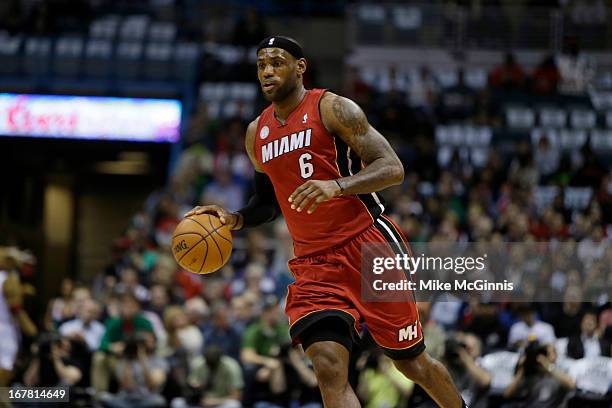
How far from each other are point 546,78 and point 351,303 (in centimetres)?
1314

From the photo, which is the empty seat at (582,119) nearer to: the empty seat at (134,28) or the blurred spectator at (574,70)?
the blurred spectator at (574,70)

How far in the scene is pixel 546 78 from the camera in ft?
61.1

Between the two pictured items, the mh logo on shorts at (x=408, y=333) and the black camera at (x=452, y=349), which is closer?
the mh logo on shorts at (x=408, y=333)

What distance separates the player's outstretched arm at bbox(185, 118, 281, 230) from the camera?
6.87m

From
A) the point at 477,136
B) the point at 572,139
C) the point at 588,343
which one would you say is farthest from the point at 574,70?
the point at 588,343

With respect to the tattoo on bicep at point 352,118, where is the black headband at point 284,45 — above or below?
above

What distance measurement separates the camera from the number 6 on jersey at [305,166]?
6.42m

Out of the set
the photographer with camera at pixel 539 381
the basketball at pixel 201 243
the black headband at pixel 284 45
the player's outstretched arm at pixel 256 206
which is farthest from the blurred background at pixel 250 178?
the black headband at pixel 284 45

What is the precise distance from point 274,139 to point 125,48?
43.1ft

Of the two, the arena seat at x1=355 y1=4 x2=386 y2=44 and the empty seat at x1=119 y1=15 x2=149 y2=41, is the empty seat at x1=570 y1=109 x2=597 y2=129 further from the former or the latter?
the empty seat at x1=119 y1=15 x2=149 y2=41

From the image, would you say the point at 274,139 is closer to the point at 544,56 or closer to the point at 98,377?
the point at 98,377

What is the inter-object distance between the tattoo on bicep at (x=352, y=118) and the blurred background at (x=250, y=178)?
4.23 meters

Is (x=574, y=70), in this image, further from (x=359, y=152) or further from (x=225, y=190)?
(x=359, y=152)

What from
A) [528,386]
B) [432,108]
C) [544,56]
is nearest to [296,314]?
[528,386]
